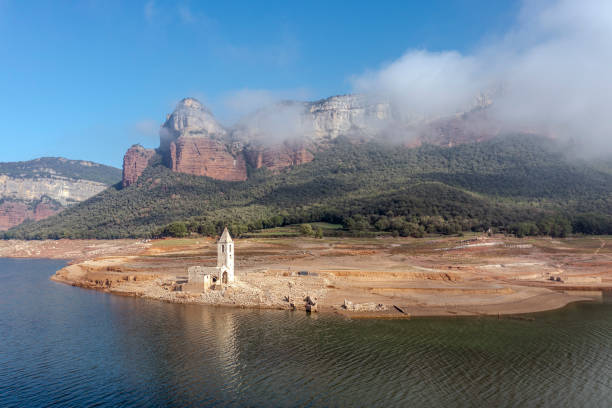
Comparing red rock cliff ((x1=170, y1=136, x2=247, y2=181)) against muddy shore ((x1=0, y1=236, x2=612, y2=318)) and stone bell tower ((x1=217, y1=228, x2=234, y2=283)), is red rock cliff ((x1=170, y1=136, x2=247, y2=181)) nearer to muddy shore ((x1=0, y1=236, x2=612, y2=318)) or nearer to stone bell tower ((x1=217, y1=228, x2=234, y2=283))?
muddy shore ((x1=0, y1=236, x2=612, y2=318))

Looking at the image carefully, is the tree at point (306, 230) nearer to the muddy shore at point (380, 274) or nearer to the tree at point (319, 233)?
the tree at point (319, 233)

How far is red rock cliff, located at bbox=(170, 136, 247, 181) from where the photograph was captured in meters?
189

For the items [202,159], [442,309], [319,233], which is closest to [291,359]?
[442,309]

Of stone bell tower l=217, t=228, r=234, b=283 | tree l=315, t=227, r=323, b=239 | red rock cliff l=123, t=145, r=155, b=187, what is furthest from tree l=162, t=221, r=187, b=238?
red rock cliff l=123, t=145, r=155, b=187

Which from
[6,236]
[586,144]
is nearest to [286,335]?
[6,236]

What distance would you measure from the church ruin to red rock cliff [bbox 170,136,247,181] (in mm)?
153384

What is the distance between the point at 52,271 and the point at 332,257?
166 ft

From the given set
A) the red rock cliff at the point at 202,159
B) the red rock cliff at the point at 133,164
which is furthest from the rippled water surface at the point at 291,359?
the red rock cliff at the point at 133,164

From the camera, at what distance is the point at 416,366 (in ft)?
79.5

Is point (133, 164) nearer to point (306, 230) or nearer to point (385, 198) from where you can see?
point (306, 230)

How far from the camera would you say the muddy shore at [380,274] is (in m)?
40.0

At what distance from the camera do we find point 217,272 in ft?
140

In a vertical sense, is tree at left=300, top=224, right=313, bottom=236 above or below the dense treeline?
below

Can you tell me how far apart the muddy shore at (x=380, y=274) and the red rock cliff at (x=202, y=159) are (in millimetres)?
96457
